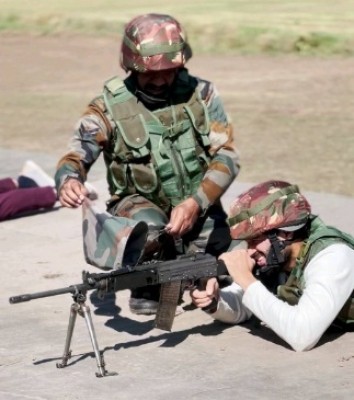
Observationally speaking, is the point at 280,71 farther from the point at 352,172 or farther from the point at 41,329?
the point at 41,329

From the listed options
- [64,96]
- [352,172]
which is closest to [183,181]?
[352,172]

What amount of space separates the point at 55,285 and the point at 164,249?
2.92 ft

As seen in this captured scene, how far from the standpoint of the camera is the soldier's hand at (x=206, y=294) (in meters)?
6.25

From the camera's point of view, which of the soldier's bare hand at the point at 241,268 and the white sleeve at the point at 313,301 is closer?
the white sleeve at the point at 313,301

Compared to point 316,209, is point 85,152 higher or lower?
higher

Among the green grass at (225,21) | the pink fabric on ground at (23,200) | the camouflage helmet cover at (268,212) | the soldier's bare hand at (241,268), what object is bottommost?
the green grass at (225,21)

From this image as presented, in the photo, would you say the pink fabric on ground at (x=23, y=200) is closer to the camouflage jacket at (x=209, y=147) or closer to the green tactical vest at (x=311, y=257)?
the camouflage jacket at (x=209, y=147)

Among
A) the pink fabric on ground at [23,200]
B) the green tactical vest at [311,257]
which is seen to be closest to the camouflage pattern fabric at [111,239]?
the green tactical vest at [311,257]

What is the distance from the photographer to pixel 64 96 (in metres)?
15.7

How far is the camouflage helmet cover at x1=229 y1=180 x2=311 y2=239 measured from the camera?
618cm

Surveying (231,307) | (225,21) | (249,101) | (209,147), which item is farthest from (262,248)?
(225,21)

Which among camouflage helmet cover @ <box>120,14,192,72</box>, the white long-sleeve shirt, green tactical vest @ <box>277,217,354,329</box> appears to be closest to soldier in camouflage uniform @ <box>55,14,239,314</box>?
camouflage helmet cover @ <box>120,14,192,72</box>

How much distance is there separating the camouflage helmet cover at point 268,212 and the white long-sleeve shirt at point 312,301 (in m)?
0.20

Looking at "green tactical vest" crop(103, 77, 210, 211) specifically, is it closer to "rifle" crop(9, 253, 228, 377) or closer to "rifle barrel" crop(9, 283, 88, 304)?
"rifle" crop(9, 253, 228, 377)
